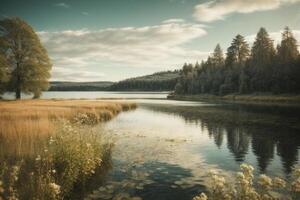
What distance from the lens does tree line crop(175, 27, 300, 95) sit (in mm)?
81000

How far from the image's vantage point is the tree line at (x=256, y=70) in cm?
8100

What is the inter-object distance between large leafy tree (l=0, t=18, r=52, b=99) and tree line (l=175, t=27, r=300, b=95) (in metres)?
66.1

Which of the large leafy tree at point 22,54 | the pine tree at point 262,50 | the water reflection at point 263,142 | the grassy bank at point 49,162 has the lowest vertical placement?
the water reflection at point 263,142

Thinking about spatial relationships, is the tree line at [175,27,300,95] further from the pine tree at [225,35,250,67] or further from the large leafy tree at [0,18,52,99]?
the large leafy tree at [0,18,52,99]

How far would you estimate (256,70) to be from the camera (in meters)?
92.8

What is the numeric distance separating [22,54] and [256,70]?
73889 mm

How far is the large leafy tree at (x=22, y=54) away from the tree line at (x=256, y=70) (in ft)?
217

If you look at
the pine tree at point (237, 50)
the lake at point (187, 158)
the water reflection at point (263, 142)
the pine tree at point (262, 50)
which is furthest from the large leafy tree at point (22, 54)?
the pine tree at point (237, 50)

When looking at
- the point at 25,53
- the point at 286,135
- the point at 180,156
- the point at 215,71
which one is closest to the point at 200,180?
the point at 180,156

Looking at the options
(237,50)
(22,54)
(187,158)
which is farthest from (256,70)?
(187,158)

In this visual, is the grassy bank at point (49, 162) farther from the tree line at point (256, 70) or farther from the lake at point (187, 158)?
the tree line at point (256, 70)

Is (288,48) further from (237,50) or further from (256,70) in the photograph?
(237,50)

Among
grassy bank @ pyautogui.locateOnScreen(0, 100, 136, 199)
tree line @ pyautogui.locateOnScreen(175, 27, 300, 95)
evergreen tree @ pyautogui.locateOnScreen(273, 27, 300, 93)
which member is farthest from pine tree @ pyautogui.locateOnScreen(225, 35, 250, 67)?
grassy bank @ pyautogui.locateOnScreen(0, 100, 136, 199)

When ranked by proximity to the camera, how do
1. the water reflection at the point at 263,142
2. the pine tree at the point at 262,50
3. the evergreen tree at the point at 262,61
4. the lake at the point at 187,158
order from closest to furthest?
the lake at the point at 187,158 → the water reflection at the point at 263,142 → the evergreen tree at the point at 262,61 → the pine tree at the point at 262,50
